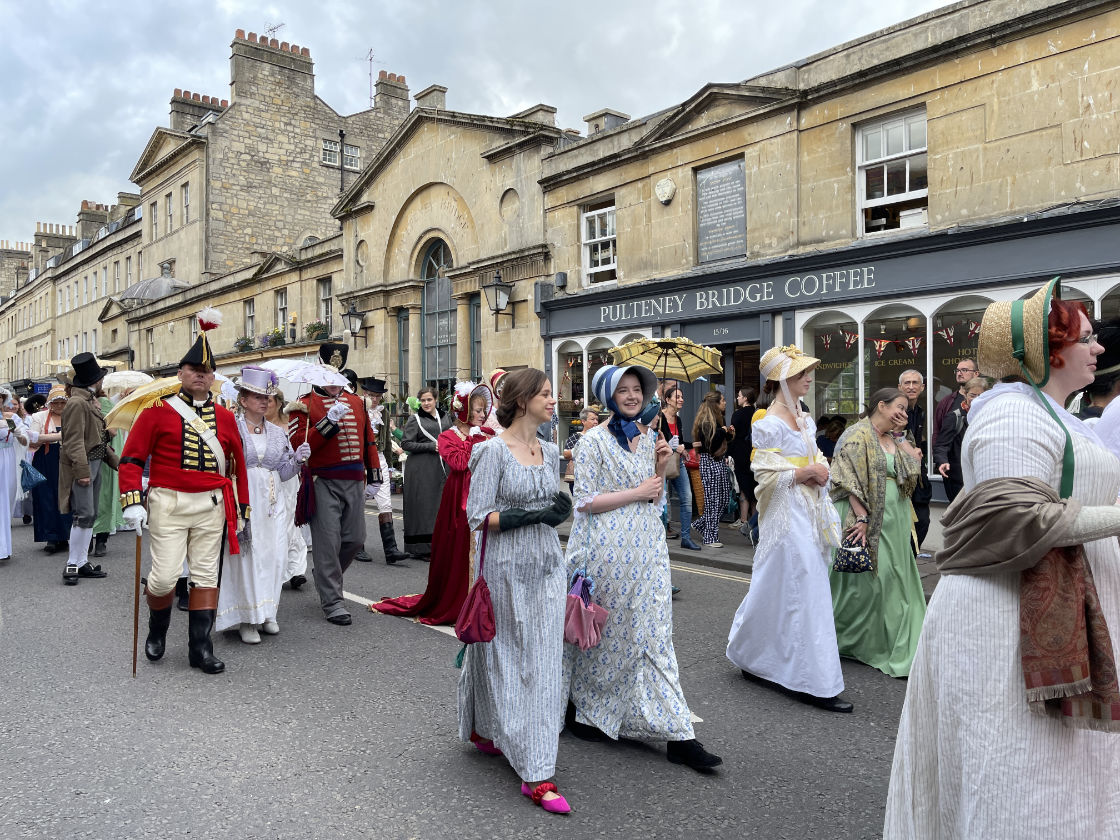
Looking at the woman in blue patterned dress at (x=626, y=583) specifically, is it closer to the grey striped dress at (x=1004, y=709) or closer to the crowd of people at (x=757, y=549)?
the crowd of people at (x=757, y=549)

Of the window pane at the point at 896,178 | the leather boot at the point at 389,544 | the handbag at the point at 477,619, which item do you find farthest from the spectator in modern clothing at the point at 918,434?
the leather boot at the point at 389,544

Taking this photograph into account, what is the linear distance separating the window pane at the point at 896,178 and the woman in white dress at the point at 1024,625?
964 cm

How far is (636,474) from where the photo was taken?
13.3ft

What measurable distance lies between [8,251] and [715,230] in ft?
262

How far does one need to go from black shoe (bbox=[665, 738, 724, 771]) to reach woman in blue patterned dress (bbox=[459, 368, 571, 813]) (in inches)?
21.9

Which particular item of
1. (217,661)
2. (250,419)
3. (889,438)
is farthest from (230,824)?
(889,438)

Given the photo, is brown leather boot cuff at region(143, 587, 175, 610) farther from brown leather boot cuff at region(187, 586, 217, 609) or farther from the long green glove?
the long green glove

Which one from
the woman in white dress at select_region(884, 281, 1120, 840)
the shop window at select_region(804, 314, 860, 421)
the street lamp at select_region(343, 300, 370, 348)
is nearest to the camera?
the woman in white dress at select_region(884, 281, 1120, 840)

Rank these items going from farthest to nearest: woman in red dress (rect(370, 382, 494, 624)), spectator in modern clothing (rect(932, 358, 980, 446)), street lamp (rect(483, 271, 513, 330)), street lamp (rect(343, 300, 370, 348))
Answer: street lamp (rect(343, 300, 370, 348))
street lamp (rect(483, 271, 513, 330))
spectator in modern clothing (rect(932, 358, 980, 446))
woman in red dress (rect(370, 382, 494, 624))

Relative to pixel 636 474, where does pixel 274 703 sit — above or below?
below

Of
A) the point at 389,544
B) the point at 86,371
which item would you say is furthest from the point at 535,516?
the point at 86,371

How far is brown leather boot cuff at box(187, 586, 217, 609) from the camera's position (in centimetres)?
543

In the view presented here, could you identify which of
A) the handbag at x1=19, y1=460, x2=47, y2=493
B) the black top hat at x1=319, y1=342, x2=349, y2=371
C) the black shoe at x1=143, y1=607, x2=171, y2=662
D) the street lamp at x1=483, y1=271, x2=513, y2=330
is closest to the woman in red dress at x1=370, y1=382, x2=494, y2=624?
the black top hat at x1=319, y1=342, x2=349, y2=371

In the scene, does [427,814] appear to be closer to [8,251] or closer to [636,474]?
[636,474]
